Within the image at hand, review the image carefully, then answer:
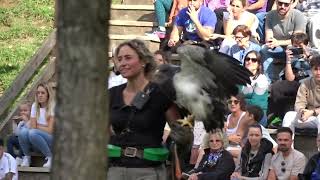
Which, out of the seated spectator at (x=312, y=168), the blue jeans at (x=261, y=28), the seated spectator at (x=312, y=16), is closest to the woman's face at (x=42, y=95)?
the blue jeans at (x=261, y=28)

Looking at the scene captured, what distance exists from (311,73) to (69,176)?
22.3 ft

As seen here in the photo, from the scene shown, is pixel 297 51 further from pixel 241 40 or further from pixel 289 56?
pixel 241 40

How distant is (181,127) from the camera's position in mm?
7027

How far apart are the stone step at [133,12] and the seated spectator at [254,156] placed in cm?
500

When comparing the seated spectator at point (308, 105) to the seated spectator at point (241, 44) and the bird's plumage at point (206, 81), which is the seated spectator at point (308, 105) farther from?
the bird's plumage at point (206, 81)

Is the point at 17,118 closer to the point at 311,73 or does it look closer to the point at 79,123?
the point at 311,73

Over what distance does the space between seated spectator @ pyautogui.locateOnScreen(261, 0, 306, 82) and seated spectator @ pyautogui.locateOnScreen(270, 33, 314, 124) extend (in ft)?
0.73

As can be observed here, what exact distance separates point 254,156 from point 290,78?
181cm

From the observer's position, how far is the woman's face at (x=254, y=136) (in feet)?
32.1

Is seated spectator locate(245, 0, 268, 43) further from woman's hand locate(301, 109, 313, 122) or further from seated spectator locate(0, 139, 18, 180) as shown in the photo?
seated spectator locate(0, 139, 18, 180)

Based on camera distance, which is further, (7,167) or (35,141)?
(35,141)

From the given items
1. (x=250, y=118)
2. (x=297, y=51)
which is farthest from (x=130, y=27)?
(x=250, y=118)

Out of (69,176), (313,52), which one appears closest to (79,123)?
(69,176)

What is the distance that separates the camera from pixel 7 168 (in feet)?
36.0
